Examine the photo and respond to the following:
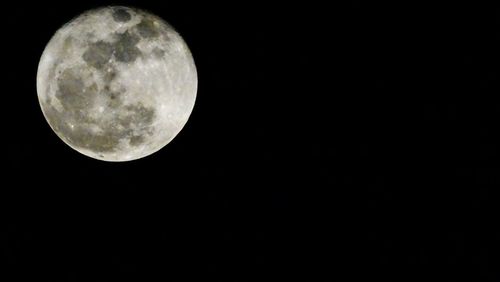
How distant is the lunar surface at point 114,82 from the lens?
14.1 ft

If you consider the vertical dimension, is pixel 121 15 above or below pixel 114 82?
above

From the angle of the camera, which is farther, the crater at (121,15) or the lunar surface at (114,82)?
the crater at (121,15)

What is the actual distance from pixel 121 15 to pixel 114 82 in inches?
25.4

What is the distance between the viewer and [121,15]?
4508 mm

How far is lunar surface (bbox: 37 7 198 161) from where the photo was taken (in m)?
4.29

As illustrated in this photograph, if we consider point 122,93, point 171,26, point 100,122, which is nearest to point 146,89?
point 122,93

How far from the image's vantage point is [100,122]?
4410 mm

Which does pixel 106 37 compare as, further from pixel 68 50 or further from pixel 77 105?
pixel 77 105

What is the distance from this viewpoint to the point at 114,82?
427cm

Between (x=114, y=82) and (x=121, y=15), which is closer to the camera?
(x=114, y=82)

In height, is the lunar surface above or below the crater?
below

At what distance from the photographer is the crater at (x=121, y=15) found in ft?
14.7

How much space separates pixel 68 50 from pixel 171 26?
963 millimetres

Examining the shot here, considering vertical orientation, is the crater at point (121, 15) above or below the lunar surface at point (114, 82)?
above
